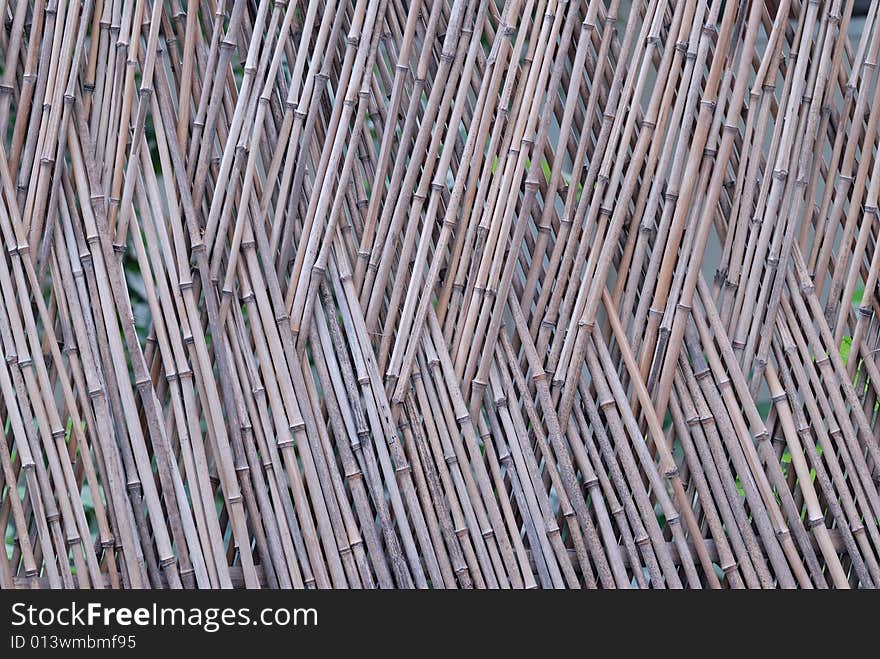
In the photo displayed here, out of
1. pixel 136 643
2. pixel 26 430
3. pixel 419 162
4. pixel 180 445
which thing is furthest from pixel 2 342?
pixel 419 162

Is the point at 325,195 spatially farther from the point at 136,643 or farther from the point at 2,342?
the point at 136,643

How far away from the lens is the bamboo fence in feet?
2.68

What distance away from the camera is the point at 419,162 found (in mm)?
864

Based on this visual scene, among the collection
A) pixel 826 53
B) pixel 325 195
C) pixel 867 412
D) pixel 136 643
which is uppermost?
pixel 826 53

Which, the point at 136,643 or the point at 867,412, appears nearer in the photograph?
the point at 136,643

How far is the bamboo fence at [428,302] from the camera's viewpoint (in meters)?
0.82

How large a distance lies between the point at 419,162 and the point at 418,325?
0.17 meters

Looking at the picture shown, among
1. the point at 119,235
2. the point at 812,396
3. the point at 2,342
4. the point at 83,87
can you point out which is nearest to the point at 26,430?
the point at 2,342

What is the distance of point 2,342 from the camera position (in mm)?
813

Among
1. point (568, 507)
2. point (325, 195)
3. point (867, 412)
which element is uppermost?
point (325, 195)

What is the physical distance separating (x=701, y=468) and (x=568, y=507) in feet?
0.48

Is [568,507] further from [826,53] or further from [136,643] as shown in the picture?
[826,53]

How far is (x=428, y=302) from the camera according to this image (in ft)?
2.78

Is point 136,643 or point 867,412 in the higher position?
point 867,412
